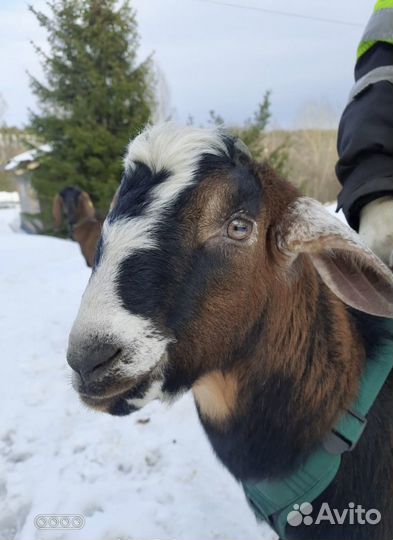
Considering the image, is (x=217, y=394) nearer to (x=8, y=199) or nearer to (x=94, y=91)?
(x=94, y=91)

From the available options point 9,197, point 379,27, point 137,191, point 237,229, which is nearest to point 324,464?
point 237,229

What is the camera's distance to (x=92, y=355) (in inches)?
55.4

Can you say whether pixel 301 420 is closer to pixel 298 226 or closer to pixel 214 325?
pixel 214 325

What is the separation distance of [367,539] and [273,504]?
37 centimetres

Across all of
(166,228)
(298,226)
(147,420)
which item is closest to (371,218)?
(298,226)

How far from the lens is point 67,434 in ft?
12.6

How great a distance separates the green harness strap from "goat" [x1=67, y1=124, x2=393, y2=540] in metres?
0.04

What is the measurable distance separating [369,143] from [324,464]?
1.43 meters

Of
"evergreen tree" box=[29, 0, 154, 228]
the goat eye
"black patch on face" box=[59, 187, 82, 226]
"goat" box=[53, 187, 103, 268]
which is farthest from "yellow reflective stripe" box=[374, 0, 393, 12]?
"evergreen tree" box=[29, 0, 154, 228]

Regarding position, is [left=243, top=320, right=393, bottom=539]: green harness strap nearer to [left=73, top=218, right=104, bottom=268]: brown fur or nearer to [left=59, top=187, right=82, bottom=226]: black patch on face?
[left=73, top=218, right=104, bottom=268]: brown fur

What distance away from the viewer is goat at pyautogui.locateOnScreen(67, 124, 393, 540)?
1.49 meters

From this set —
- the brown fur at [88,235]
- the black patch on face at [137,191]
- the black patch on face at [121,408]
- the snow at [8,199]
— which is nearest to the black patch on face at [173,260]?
the black patch on face at [137,191]

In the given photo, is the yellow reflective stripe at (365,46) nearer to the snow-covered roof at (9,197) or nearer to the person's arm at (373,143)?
the person's arm at (373,143)

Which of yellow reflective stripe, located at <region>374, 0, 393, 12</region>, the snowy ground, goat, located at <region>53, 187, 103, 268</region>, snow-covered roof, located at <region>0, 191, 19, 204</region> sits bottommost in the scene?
snow-covered roof, located at <region>0, 191, 19, 204</region>
